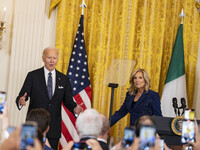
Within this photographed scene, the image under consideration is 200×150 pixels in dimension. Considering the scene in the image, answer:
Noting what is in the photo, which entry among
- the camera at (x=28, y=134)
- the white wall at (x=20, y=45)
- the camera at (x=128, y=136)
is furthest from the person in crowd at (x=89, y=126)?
the white wall at (x=20, y=45)

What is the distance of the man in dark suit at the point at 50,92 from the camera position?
519cm

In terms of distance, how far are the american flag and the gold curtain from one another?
0.43 ft

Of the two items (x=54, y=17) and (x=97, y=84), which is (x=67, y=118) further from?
(x=54, y=17)

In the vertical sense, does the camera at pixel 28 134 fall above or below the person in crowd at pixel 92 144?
above

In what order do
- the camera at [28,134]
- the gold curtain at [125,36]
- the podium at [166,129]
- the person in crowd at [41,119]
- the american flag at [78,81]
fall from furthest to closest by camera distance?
the gold curtain at [125,36] < the american flag at [78,81] < the podium at [166,129] < the person in crowd at [41,119] < the camera at [28,134]

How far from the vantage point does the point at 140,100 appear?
546 centimetres

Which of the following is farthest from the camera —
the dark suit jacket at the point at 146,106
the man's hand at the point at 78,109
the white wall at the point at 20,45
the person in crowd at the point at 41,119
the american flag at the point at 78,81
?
the american flag at the point at 78,81

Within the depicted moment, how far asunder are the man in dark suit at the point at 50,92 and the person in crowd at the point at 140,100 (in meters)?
0.83

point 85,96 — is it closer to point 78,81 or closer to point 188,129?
point 78,81

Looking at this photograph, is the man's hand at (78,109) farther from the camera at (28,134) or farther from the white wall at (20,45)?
the camera at (28,134)

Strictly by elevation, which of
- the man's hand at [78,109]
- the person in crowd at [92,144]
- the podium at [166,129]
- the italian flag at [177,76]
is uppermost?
the italian flag at [177,76]

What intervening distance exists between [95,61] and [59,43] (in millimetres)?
730

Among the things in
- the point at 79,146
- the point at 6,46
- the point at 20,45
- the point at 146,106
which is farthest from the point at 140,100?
the point at 79,146

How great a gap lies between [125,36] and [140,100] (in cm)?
194
